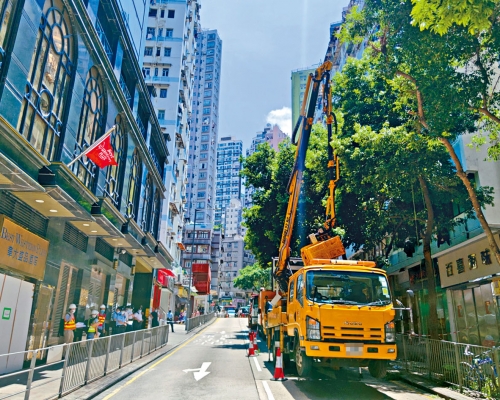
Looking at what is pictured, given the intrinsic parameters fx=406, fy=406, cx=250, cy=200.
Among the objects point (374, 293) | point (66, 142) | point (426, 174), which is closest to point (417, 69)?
point (426, 174)

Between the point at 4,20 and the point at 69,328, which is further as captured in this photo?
the point at 69,328

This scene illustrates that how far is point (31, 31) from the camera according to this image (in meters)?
10.9

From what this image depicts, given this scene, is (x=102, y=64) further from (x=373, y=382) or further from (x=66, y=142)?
(x=373, y=382)

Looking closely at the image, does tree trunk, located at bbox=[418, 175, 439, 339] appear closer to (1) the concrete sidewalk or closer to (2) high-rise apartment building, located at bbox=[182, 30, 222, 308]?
(1) the concrete sidewalk

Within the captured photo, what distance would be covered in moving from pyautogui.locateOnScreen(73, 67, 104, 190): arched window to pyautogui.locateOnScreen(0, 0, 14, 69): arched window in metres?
4.99

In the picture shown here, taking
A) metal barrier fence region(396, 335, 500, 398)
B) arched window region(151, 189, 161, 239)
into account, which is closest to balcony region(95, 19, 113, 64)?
arched window region(151, 189, 161, 239)

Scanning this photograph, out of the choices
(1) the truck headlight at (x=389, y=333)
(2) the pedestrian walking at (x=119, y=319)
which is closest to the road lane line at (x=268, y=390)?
(1) the truck headlight at (x=389, y=333)

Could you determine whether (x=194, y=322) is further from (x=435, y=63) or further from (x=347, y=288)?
(x=435, y=63)

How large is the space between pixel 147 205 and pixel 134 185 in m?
4.04

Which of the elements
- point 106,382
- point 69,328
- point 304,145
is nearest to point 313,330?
point 106,382

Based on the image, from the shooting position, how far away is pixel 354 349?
908 cm

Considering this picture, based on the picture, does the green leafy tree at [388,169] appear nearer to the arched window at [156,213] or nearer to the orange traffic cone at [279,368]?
the orange traffic cone at [279,368]

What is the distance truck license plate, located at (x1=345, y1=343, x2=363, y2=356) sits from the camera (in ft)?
29.7

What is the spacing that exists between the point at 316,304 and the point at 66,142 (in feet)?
32.5
